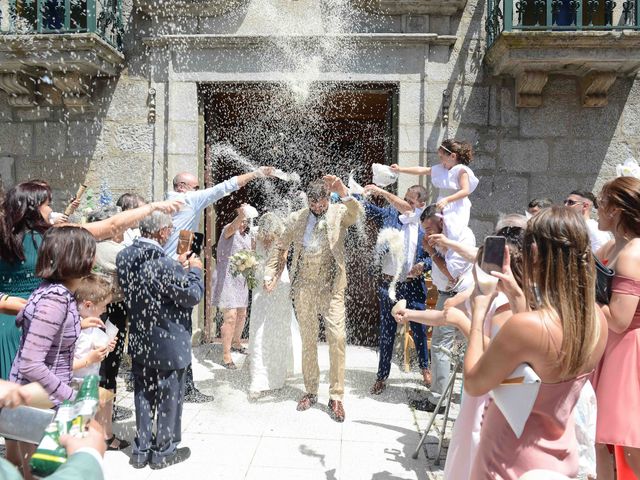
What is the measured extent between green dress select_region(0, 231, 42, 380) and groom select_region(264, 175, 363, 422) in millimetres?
2210

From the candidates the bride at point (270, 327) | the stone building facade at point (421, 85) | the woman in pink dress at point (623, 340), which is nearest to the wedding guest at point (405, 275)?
the bride at point (270, 327)

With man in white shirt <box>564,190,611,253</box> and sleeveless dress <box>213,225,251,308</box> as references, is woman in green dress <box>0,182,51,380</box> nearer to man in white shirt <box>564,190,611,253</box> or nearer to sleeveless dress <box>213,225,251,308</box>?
sleeveless dress <box>213,225,251,308</box>

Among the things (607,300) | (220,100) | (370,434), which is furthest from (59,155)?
(607,300)

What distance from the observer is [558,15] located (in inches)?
263

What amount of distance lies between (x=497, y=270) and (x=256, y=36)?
5455 mm

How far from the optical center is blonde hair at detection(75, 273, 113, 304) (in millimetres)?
3340

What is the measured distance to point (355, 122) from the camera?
900 cm

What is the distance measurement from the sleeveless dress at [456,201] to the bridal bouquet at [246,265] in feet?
6.19

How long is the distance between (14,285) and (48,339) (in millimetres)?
1071

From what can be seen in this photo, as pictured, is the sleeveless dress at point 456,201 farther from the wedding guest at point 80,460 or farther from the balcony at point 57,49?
the balcony at point 57,49

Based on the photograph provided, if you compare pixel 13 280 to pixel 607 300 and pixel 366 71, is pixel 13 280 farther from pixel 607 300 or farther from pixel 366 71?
pixel 366 71

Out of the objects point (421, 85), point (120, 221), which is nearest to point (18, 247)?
point (120, 221)

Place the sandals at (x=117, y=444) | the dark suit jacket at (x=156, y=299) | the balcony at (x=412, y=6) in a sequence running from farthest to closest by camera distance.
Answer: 1. the balcony at (x=412, y=6)
2. the sandals at (x=117, y=444)
3. the dark suit jacket at (x=156, y=299)

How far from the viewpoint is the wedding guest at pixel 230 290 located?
6070 millimetres
